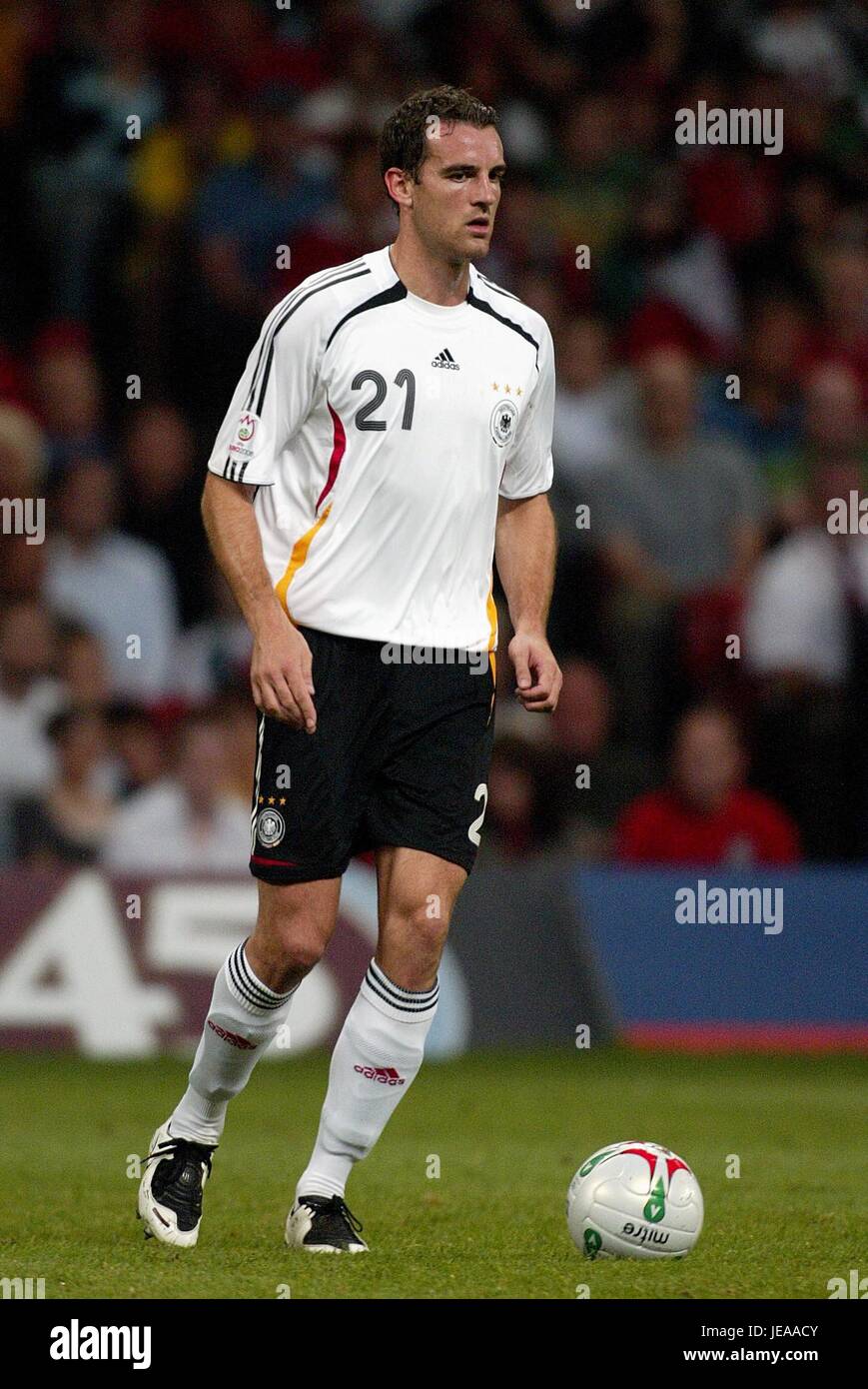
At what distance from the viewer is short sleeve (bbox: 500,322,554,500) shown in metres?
5.96

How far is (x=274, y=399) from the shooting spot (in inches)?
222

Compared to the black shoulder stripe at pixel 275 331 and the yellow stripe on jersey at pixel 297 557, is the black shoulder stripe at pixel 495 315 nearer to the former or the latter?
the black shoulder stripe at pixel 275 331

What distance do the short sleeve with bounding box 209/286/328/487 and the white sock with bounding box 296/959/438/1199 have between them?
125 centimetres

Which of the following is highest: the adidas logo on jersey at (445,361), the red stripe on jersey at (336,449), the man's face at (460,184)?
the man's face at (460,184)

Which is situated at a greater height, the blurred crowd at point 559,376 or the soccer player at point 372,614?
the blurred crowd at point 559,376

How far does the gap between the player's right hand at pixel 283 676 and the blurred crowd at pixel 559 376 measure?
18.1ft

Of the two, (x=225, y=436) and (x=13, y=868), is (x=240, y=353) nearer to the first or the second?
(x=13, y=868)

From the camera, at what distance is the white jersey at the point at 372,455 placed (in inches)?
222

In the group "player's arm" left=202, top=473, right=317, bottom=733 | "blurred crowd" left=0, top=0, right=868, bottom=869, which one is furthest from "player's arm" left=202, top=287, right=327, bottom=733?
"blurred crowd" left=0, top=0, right=868, bottom=869

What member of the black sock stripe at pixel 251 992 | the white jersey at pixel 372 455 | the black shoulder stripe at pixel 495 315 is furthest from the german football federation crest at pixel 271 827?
the black shoulder stripe at pixel 495 315

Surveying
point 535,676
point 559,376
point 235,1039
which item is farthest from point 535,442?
point 559,376

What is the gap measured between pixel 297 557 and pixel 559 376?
7262 mm

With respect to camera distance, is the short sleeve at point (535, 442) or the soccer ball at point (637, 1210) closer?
the soccer ball at point (637, 1210)

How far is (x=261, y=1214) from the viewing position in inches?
246
